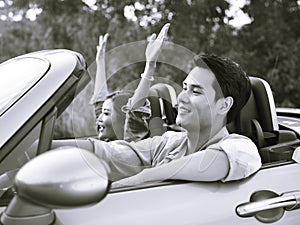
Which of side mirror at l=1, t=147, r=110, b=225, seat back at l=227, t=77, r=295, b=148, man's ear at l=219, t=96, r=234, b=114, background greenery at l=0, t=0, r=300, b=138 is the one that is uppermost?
side mirror at l=1, t=147, r=110, b=225

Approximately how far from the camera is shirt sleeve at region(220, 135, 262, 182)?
5.32ft

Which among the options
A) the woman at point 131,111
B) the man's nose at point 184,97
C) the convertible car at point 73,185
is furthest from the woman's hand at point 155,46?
the convertible car at point 73,185

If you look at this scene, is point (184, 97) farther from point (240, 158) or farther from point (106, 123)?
point (106, 123)

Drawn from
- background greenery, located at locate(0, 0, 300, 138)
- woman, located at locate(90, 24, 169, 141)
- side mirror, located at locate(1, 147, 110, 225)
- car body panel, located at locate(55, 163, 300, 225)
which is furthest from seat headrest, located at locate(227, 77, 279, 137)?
background greenery, located at locate(0, 0, 300, 138)

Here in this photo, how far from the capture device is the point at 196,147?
1.87 m

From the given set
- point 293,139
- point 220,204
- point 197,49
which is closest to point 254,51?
point 197,49

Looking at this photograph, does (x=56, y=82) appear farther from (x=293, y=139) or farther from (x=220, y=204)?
(x=293, y=139)

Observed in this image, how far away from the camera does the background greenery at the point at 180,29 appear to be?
8289mm

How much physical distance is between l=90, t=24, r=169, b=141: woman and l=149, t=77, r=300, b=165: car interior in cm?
8

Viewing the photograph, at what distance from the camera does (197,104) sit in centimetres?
183

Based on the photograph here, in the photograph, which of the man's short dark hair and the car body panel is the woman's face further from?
the car body panel

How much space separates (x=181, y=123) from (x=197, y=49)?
7423 millimetres

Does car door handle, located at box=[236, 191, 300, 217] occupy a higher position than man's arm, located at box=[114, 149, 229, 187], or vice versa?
man's arm, located at box=[114, 149, 229, 187]

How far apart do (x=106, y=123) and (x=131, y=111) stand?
18cm
